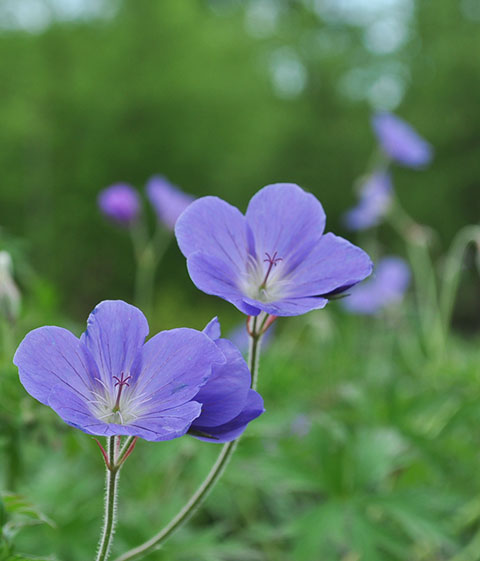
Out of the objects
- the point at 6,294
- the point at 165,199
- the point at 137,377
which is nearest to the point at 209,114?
the point at 165,199

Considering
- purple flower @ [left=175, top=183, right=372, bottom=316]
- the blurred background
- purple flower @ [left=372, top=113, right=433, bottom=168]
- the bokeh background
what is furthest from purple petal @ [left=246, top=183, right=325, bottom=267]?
the blurred background

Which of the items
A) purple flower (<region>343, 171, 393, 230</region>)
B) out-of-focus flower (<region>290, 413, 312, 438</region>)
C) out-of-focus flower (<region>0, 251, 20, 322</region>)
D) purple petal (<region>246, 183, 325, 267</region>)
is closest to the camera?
purple petal (<region>246, 183, 325, 267</region>)

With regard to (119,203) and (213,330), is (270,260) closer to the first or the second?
(213,330)

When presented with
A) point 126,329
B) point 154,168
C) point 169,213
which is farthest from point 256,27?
point 126,329

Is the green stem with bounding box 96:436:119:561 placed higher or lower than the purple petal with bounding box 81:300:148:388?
lower

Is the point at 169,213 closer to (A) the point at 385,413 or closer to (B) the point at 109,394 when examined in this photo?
(A) the point at 385,413

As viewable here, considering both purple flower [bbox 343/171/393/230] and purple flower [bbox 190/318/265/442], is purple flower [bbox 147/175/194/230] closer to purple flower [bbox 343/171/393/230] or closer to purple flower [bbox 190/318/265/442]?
purple flower [bbox 343/171/393/230]

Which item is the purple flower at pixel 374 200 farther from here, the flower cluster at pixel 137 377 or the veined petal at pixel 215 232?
the flower cluster at pixel 137 377
